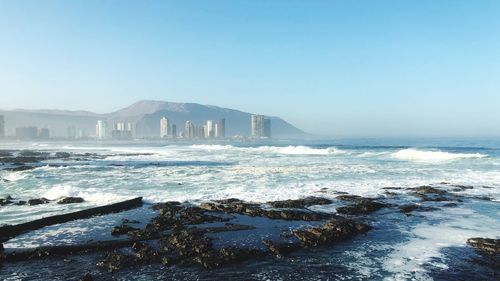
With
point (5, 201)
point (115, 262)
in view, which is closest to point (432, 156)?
point (5, 201)

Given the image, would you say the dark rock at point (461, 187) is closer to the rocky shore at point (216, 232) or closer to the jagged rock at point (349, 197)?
the rocky shore at point (216, 232)

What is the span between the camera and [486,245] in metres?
11.6

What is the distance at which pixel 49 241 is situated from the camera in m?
12.4

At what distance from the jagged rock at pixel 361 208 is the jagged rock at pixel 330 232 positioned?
8.95ft

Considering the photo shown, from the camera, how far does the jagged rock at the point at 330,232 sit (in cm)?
1239

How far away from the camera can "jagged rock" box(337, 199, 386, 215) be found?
16931 mm

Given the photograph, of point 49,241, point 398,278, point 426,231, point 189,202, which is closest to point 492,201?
point 426,231

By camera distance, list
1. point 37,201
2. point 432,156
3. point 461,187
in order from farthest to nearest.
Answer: point 432,156 < point 461,187 < point 37,201

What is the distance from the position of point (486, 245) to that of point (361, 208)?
609 cm

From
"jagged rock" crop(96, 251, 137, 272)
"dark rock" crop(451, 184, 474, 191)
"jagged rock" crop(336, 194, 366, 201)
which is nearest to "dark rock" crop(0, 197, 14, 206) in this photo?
"jagged rock" crop(96, 251, 137, 272)

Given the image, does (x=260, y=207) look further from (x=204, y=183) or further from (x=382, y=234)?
(x=204, y=183)

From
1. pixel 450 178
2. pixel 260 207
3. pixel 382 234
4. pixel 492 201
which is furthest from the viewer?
pixel 450 178

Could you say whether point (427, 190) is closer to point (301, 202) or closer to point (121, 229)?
point (301, 202)

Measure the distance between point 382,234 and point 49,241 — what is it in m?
10.9
